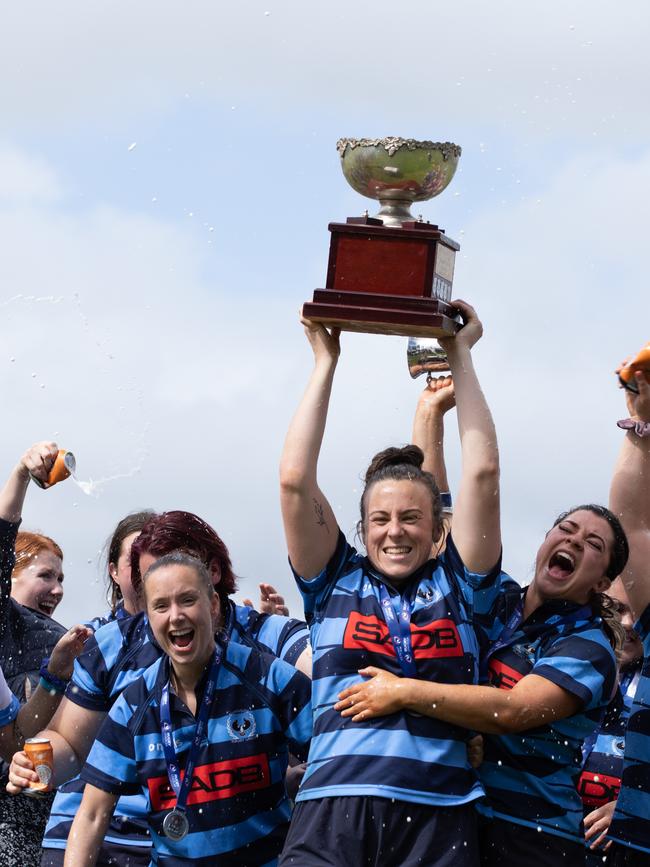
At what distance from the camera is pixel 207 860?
16.0 feet

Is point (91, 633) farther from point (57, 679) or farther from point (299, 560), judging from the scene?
point (299, 560)

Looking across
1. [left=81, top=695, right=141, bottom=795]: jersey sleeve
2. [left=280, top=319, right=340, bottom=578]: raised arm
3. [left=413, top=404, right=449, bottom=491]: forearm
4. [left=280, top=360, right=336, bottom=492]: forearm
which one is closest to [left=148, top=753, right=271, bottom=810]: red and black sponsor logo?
[left=81, top=695, right=141, bottom=795]: jersey sleeve

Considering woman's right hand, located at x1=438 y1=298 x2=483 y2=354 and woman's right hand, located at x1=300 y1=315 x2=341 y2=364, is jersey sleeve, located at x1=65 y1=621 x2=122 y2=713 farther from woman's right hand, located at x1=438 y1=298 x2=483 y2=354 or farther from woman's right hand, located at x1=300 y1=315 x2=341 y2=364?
woman's right hand, located at x1=438 y1=298 x2=483 y2=354

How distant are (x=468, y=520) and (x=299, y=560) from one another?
1.94 ft

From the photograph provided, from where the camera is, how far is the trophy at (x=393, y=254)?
5.14 m

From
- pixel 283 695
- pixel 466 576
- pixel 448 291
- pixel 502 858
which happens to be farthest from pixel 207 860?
pixel 448 291

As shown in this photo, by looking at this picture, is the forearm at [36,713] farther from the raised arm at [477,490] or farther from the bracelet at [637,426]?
the bracelet at [637,426]

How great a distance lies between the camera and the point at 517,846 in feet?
15.6

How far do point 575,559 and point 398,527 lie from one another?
75 cm

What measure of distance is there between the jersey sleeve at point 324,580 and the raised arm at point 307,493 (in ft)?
0.07

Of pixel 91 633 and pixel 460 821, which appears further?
pixel 91 633

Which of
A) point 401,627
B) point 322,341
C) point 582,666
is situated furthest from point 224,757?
point 322,341

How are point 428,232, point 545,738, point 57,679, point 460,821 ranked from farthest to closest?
point 57,679, point 428,232, point 545,738, point 460,821

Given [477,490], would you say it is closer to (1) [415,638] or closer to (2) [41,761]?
(1) [415,638]
